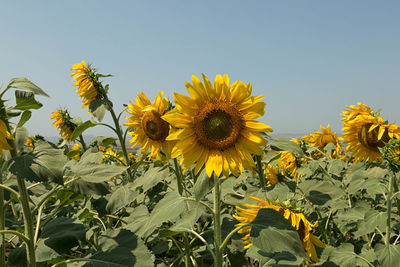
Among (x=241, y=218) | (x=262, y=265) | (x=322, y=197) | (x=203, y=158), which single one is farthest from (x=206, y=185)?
(x=322, y=197)

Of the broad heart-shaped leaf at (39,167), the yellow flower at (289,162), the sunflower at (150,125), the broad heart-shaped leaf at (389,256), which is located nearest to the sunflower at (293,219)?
the broad heart-shaped leaf at (389,256)

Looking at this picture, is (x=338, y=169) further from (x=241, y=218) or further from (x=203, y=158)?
(x=203, y=158)

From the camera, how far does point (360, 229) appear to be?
243 centimetres

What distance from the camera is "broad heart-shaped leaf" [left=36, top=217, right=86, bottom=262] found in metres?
1.71

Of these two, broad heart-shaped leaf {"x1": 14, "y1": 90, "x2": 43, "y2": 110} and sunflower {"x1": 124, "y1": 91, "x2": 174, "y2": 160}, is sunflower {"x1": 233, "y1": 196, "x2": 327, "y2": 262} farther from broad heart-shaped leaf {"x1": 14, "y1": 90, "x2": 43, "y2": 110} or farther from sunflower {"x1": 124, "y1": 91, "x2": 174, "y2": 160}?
broad heart-shaped leaf {"x1": 14, "y1": 90, "x2": 43, "y2": 110}

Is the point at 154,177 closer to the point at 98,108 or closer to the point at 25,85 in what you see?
the point at 25,85

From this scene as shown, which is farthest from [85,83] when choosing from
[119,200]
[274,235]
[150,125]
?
[274,235]

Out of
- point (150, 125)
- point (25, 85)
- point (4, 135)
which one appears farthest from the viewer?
point (150, 125)

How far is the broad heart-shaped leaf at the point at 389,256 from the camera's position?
79.0 inches

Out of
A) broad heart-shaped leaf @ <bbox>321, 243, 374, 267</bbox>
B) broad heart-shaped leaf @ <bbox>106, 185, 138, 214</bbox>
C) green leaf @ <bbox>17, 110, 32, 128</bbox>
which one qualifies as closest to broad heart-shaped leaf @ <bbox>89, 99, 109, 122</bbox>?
broad heart-shaped leaf @ <bbox>106, 185, 138, 214</bbox>

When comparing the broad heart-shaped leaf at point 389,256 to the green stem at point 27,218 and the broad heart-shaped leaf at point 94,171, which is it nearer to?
the broad heart-shaped leaf at point 94,171

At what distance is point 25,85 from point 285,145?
1.44 m

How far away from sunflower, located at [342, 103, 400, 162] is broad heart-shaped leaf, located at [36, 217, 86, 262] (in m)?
2.82

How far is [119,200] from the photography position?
7.01 ft
